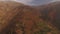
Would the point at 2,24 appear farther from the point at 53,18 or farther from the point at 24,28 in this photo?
the point at 53,18

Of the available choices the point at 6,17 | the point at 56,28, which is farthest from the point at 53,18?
the point at 6,17

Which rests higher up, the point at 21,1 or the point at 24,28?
the point at 21,1

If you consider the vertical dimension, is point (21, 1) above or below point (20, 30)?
above

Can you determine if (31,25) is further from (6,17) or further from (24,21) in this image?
(6,17)

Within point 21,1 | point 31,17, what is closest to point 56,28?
point 31,17

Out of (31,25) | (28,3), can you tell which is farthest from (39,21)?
(28,3)

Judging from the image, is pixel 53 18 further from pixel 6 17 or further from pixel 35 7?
pixel 6 17
